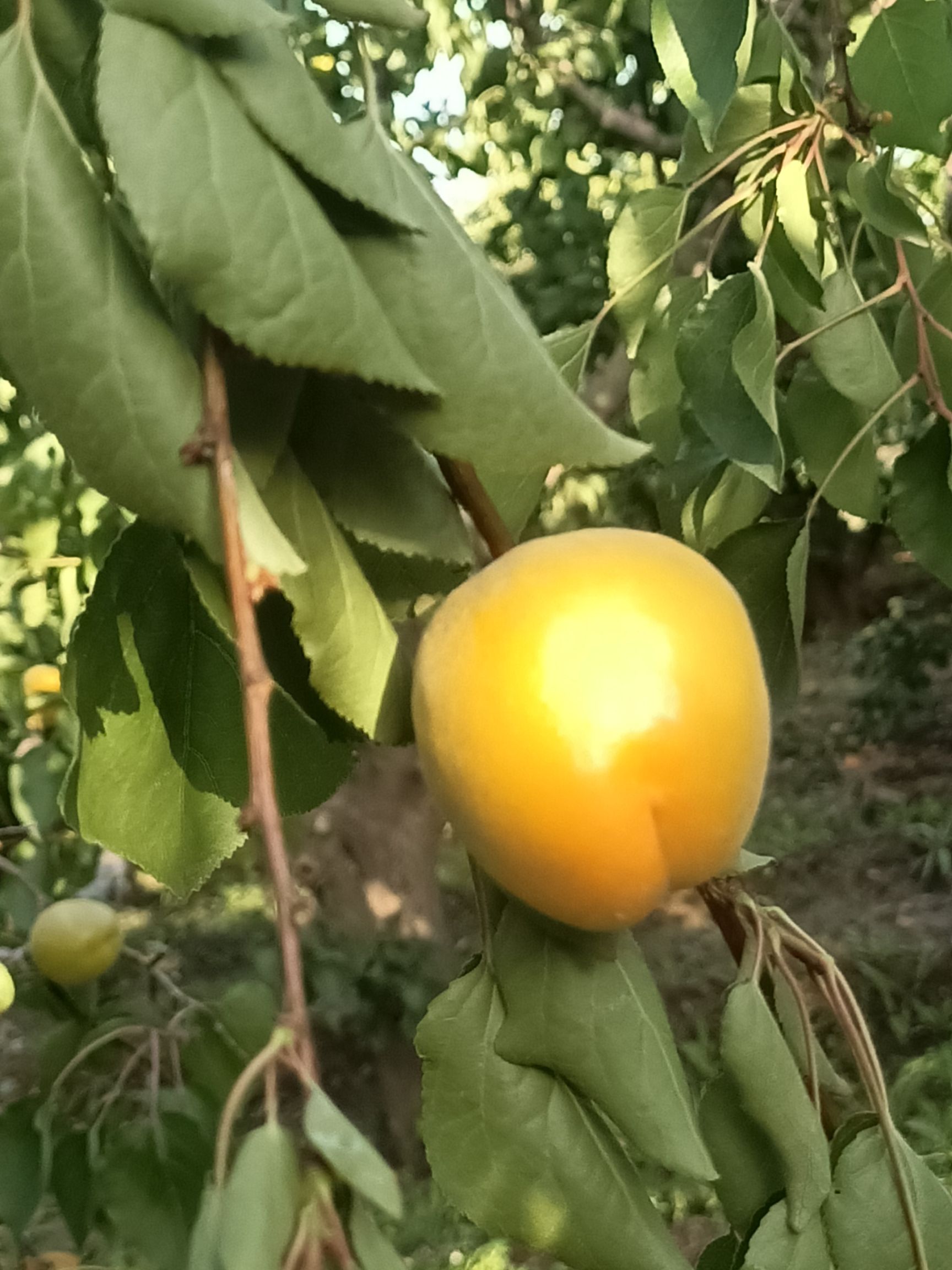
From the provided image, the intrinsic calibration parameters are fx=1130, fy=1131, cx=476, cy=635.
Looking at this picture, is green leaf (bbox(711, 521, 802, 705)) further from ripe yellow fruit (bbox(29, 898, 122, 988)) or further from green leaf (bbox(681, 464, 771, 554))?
ripe yellow fruit (bbox(29, 898, 122, 988))

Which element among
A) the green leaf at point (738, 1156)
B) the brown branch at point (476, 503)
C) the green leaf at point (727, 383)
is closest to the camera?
the brown branch at point (476, 503)

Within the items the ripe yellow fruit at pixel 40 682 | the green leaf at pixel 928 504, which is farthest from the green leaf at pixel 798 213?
the ripe yellow fruit at pixel 40 682

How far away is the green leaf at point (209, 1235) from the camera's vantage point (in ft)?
0.92

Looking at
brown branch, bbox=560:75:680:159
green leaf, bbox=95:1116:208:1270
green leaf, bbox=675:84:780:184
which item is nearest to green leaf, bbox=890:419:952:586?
green leaf, bbox=675:84:780:184

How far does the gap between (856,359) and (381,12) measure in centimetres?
43

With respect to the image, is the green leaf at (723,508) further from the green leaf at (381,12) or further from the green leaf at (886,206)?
the green leaf at (381,12)

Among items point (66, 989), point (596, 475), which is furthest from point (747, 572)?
point (596, 475)

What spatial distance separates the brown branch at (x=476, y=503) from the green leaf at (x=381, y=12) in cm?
16

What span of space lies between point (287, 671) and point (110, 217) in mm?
198

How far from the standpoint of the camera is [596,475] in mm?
2602

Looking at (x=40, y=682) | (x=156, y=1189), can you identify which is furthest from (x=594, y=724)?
(x=40, y=682)

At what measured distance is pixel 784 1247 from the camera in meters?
0.53

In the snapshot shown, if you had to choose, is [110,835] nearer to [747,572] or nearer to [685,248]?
[747,572]

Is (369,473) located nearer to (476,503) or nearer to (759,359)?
(476,503)
